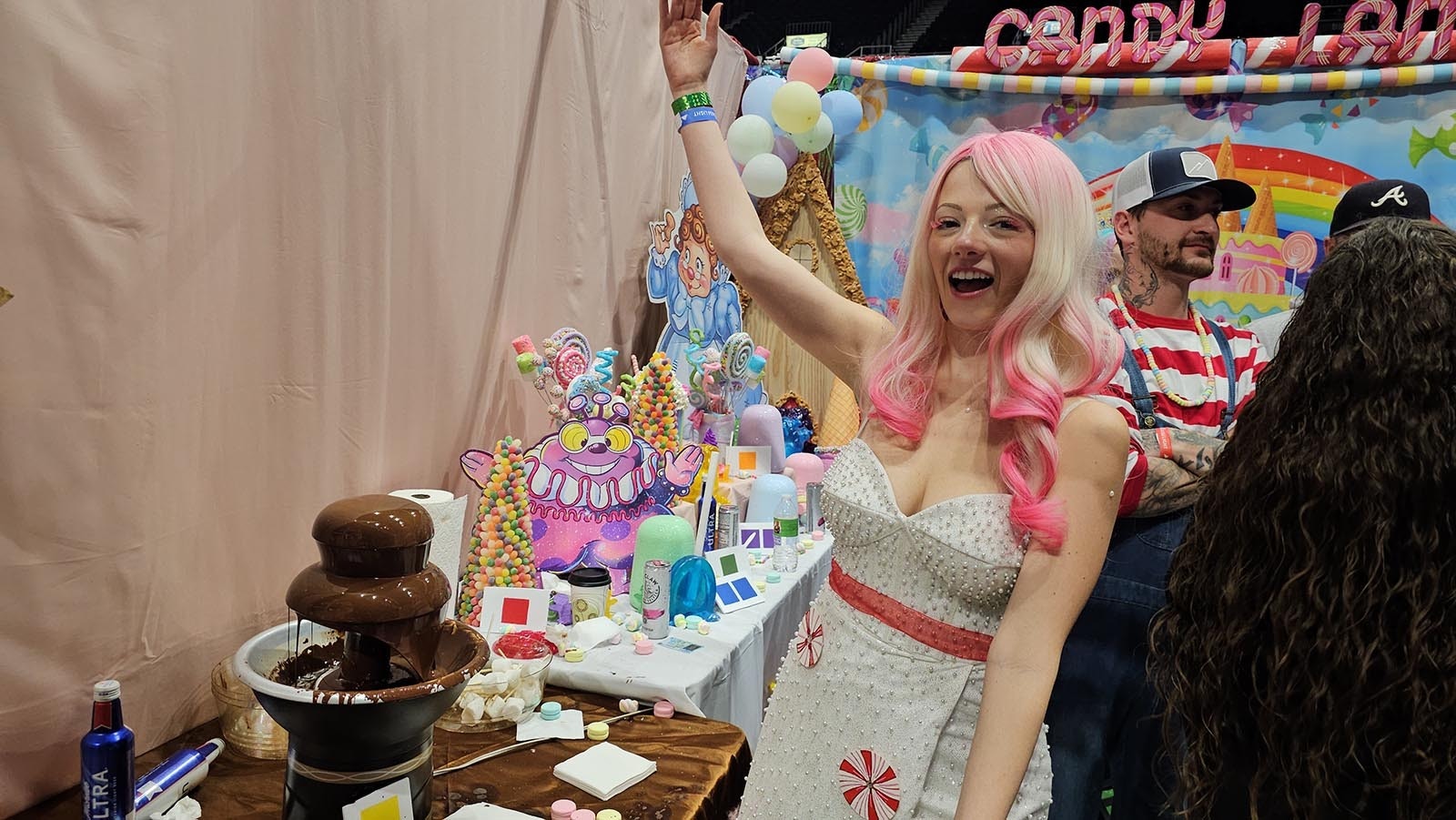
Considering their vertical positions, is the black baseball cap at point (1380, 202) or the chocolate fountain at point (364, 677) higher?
the black baseball cap at point (1380, 202)

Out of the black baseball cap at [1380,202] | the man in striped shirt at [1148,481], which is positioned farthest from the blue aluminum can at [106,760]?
the black baseball cap at [1380,202]

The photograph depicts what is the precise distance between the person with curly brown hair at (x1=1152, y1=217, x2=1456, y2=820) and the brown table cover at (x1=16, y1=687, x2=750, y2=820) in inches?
29.2

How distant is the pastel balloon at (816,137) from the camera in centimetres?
399

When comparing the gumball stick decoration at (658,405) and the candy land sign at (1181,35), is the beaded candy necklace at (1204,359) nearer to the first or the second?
the gumball stick decoration at (658,405)

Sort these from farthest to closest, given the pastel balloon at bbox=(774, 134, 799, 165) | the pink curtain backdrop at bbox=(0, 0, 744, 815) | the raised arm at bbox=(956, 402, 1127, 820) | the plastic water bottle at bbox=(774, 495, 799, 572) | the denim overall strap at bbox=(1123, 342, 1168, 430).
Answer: the pastel balloon at bbox=(774, 134, 799, 165) < the plastic water bottle at bbox=(774, 495, 799, 572) < the denim overall strap at bbox=(1123, 342, 1168, 430) < the pink curtain backdrop at bbox=(0, 0, 744, 815) < the raised arm at bbox=(956, 402, 1127, 820)

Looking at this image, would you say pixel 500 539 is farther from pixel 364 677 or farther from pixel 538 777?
pixel 364 677

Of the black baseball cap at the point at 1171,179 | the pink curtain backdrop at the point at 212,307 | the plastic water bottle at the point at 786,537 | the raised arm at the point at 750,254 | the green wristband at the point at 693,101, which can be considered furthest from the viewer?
the plastic water bottle at the point at 786,537

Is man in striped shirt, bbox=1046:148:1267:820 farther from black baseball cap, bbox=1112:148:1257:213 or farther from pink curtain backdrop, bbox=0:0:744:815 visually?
pink curtain backdrop, bbox=0:0:744:815

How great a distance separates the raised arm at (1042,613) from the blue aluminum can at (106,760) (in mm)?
1059

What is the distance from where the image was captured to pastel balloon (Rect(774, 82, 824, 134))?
3697 millimetres

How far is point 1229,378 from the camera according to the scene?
1968mm

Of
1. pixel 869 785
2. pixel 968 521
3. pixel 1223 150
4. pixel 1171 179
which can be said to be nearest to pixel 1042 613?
pixel 968 521

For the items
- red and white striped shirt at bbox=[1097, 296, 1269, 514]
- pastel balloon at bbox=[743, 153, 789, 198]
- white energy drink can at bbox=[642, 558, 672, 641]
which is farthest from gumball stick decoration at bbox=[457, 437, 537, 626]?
pastel balloon at bbox=[743, 153, 789, 198]

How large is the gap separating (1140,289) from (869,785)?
1.36 m
